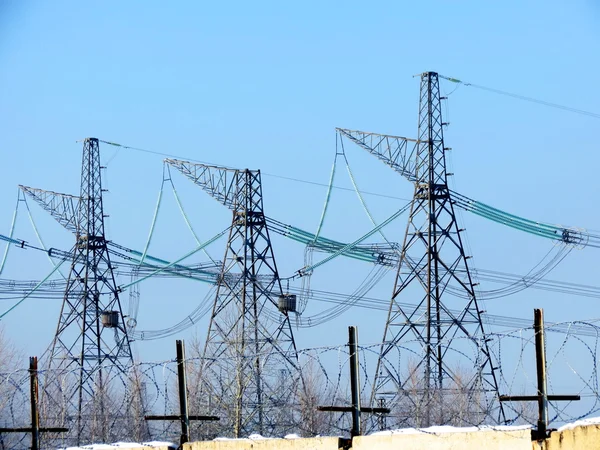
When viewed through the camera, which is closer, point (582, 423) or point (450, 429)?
point (582, 423)

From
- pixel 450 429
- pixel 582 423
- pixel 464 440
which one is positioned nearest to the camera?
pixel 582 423

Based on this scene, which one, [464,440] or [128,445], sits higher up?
[464,440]

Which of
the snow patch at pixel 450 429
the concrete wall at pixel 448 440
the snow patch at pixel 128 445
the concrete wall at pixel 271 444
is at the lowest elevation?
the snow patch at pixel 128 445

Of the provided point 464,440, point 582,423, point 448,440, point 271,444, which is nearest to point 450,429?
point 448,440

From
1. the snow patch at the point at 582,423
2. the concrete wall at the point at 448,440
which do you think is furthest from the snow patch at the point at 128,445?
the snow patch at the point at 582,423

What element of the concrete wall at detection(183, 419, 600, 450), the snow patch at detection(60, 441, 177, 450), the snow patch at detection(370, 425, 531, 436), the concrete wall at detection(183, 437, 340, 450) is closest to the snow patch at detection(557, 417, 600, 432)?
the concrete wall at detection(183, 419, 600, 450)

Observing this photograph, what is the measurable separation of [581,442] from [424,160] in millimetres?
28733

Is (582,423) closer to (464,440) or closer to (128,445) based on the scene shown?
(464,440)

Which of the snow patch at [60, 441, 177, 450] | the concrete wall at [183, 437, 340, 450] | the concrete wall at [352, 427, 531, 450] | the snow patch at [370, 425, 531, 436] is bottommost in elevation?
the snow patch at [60, 441, 177, 450]

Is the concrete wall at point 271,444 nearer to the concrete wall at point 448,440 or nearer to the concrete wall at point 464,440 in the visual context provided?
the concrete wall at point 464,440

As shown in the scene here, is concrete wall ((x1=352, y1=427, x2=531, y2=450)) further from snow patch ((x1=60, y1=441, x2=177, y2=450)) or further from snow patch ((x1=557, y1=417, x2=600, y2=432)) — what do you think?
snow patch ((x1=60, y1=441, x2=177, y2=450))

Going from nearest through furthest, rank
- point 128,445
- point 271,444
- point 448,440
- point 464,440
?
point 464,440 → point 448,440 → point 271,444 → point 128,445

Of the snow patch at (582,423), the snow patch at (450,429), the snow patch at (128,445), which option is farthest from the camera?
the snow patch at (128,445)

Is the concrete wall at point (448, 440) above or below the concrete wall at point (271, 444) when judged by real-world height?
above
